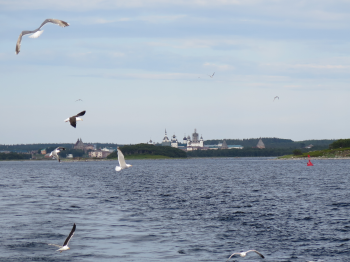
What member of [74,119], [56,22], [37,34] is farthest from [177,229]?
[56,22]

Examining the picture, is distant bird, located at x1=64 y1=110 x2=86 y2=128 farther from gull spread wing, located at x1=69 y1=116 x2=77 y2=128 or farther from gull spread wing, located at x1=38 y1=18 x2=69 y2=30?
gull spread wing, located at x1=38 y1=18 x2=69 y2=30

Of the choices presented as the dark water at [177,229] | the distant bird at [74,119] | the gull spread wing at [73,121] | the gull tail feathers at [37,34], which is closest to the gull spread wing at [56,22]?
the gull tail feathers at [37,34]

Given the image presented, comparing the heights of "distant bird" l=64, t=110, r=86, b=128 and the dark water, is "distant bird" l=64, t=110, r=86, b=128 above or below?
above

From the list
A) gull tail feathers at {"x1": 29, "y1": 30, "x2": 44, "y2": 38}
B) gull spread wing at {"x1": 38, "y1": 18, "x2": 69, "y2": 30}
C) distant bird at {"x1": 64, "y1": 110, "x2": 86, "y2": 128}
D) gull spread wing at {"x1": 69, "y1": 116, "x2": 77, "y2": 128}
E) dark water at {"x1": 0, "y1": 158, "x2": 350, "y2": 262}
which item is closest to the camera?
gull spread wing at {"x1": 38, "y1": 18, "x2": 69, "y2": 30}

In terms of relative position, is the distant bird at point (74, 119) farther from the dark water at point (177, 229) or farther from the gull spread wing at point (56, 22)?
the dark water at point (177, 229)

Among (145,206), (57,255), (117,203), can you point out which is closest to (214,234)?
(57,255)

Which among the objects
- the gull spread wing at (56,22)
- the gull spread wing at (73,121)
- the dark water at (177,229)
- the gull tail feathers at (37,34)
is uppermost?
the gull spread wing at (56,22)

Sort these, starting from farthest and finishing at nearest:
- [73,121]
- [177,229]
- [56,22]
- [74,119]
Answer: [177,229], [74,119], [73,121], [56,22]

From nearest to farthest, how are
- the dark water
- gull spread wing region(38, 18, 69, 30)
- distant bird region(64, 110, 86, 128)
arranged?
gull spread wing region(38, 18, 69, 30) → distant bird region(64, 110, 86, 128) → the dark water

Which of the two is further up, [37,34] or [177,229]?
[37,34]

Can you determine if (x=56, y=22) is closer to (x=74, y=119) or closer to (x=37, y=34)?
(x=37, y=34)

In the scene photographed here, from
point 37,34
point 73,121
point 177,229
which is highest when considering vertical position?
point 37,34

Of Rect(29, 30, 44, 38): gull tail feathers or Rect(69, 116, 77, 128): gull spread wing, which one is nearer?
Rect(29, 30, 44, 38): gull tail feathers

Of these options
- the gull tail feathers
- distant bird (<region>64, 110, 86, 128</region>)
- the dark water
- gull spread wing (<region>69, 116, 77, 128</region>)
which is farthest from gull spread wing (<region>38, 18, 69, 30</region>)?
the dark water
